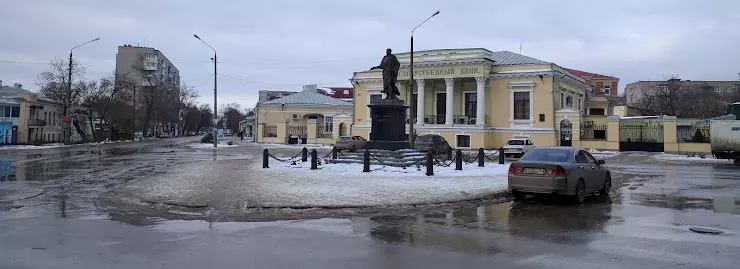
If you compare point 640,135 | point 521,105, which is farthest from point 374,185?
point 521,105

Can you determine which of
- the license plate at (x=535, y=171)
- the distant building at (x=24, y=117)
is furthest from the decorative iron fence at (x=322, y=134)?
the license plate at (x=535, y=171)

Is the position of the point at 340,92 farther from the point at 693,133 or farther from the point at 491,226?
the point at 491,226

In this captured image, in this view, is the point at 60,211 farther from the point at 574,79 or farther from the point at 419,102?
the point at 574,79

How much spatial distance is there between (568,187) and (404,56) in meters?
38.6

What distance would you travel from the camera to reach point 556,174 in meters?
11.7

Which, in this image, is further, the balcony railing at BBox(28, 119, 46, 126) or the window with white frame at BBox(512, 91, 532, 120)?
the balcony railing at BBox(28, 119, 46, 126)

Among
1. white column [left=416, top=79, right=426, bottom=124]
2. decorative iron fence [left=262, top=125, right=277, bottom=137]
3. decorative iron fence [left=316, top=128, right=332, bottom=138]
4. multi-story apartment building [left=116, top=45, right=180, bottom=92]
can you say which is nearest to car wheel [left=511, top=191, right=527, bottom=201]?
white column [left=416, top=79, right=426, bottom=124]

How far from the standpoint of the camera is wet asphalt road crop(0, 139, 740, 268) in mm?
6312

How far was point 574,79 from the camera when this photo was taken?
5062 centimetres

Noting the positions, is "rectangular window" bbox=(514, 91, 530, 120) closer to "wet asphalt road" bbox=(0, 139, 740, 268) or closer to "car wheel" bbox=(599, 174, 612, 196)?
"car wheel" bbox=(599, 174, 612, 196)

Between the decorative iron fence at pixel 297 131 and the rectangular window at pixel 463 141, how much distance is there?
20310 mm

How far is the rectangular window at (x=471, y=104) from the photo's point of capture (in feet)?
164

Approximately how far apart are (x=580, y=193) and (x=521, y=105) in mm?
36229

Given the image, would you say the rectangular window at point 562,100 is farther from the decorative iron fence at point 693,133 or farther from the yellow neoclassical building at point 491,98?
the decorative iron fence at point 693,133
